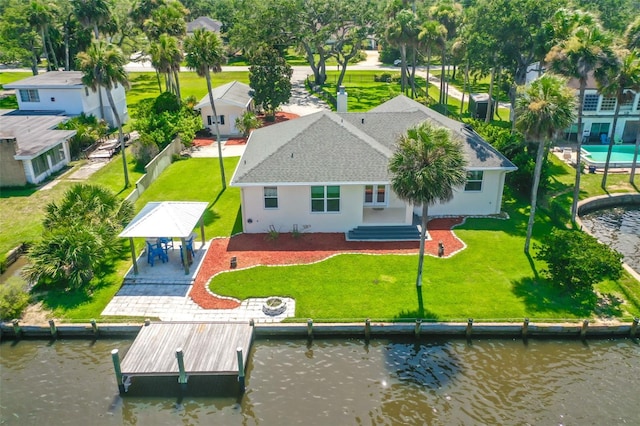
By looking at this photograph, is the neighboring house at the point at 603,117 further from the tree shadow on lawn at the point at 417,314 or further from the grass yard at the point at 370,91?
the tree shadow on lawn at the point at 417,314

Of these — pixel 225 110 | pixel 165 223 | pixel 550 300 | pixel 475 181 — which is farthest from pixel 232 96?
pixel 550 300

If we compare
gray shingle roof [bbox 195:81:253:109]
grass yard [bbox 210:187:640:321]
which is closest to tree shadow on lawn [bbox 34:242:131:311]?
grass yard [bbox 210:187:640:321]

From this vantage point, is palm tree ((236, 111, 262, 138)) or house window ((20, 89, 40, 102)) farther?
house window ((20, 89, 40, 102))

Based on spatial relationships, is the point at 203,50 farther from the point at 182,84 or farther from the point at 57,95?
the point at 182,84

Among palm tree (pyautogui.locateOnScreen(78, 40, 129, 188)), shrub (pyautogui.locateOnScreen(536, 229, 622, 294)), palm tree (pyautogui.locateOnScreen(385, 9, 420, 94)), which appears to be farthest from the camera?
palm tree (pyautogui.locateOnScreen(385, 9, 420, 94))

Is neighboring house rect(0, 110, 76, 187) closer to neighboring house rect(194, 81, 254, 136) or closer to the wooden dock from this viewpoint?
neighboring house rect(194, 81, 254, 136)

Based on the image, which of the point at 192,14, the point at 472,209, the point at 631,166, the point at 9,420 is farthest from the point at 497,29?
the point at 192,14

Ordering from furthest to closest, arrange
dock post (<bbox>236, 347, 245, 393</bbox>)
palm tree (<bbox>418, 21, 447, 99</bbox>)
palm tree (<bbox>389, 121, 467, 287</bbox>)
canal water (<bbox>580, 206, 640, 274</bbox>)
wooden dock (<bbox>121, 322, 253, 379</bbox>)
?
palm tree (<bbox>418, 21, 447, 99</bbox>)
canal water (<bbox>580, 206, 640, 274</bbox>)
palm tree (<bbox>389, 121, 467, 287</bbox>)
wooden dock (<bbox>121, 322, 253, 379</bbox>)
dock post (<bbox>236, 347, 245, 393</bbox>)
